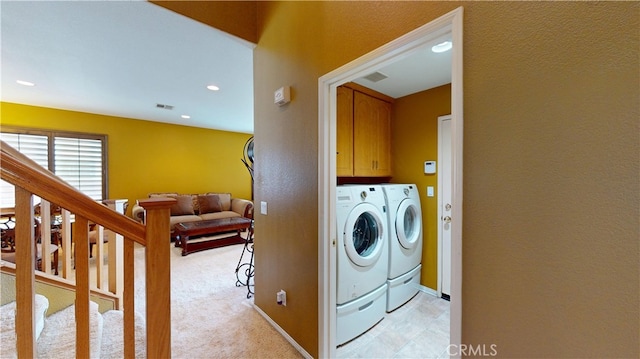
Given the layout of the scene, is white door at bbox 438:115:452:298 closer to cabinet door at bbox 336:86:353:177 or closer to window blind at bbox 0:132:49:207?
cabinet door at bbox 336:86:353:177

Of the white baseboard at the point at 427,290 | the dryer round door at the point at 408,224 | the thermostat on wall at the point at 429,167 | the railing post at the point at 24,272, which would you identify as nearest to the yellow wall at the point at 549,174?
the dryer round door at the point at 408,224

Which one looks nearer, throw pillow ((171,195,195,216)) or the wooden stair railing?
the wooden stair railing

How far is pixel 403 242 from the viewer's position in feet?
7.91

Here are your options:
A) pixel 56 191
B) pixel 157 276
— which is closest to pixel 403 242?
pixel 157 276

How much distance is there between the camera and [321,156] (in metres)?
1.59

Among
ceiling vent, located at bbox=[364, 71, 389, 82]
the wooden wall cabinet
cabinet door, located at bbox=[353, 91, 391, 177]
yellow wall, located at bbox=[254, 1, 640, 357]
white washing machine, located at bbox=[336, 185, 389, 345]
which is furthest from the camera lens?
cabinet door, located at bbox=[353, 91, 391, 177]

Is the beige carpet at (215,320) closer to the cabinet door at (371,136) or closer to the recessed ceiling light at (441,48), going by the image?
the cabinet door at (371,136)

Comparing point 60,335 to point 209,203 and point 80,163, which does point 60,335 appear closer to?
point 209,203

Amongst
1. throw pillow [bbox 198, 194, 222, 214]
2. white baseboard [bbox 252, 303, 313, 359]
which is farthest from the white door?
throw pillow [bbox 198, 194, 222, 214]

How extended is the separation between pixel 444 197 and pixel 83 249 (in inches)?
110

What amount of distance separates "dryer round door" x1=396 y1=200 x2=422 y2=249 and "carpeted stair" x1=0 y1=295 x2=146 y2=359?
218cm

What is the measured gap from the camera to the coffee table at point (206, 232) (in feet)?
13.1

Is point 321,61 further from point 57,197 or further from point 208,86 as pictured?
point 208,86

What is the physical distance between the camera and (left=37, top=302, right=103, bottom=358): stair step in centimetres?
117
